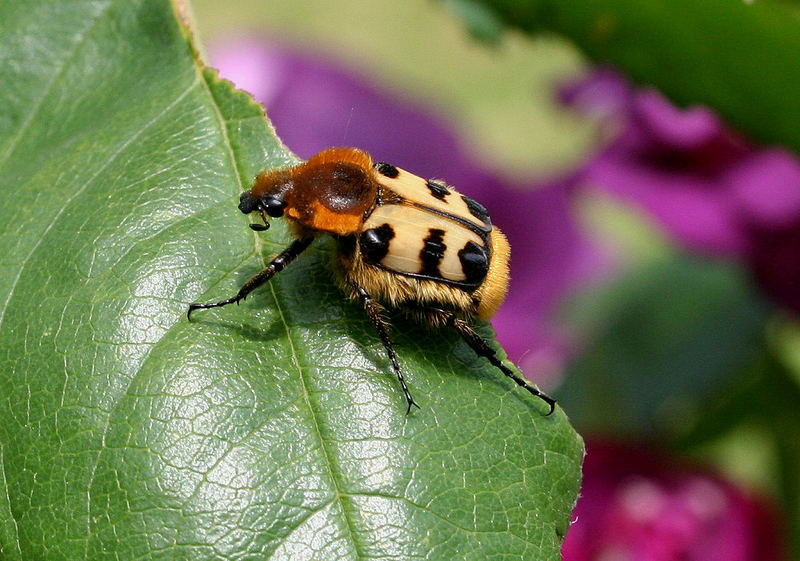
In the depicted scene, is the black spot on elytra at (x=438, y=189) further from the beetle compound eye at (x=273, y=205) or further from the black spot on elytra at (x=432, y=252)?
the beetle compound eye at (x=273, y=205)

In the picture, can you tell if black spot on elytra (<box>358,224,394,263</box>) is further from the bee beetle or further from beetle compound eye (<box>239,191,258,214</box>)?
beetle compound eye (<box>239,191,258,214</box>)

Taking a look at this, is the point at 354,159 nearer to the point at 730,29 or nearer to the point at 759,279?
the point at 730,29

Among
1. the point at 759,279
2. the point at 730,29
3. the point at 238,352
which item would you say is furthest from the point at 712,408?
the point at 238,352

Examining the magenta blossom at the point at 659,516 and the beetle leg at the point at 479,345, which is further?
the magenta blossom at the point at 659,516

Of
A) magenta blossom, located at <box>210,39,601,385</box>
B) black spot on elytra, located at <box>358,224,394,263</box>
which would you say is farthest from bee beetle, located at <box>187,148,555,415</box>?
magenta blossom, located at <box>210,39,601,385</box>

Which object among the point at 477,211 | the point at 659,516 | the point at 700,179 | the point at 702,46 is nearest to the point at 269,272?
the point at 477,211

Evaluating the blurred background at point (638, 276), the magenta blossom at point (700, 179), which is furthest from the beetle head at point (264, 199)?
the magenta blossom at point (700, 179)

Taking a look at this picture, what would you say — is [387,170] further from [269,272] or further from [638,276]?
[638,276]
